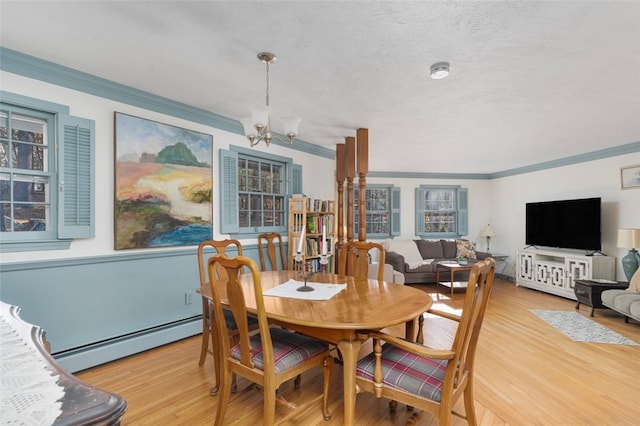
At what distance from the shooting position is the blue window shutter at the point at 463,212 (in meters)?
7.29

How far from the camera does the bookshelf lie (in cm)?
419

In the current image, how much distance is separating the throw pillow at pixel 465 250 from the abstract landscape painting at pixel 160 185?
5.10 metres

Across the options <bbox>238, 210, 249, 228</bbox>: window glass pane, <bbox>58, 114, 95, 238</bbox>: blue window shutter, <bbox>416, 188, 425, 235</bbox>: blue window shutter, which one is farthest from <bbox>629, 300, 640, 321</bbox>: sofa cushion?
<bbox>58, 114, 95, 238</bbox>: blue window shutter

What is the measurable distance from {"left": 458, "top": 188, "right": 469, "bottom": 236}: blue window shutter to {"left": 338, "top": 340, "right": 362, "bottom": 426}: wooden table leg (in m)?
6.48

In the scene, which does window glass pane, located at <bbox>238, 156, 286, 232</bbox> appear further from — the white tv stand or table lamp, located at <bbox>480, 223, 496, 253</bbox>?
table lamp, located at <bbox>480, 223, 496, 253</bbox>

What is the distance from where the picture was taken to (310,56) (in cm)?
219

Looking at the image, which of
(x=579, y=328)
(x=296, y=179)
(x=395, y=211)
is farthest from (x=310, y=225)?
(x=579, y=328)

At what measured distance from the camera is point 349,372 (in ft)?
5.27

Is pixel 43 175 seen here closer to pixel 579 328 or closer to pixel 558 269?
pixel 579 328

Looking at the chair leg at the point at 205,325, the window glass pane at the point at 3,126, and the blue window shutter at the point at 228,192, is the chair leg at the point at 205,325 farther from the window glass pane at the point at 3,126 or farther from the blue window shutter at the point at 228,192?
the window glass pane at the point at 3,126

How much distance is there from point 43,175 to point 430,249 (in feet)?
20.2

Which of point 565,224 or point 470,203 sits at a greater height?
point 470,203

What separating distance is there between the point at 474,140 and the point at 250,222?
3298 millimetres

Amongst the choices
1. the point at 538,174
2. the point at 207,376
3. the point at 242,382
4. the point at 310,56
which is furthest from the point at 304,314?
the point at 538,174
